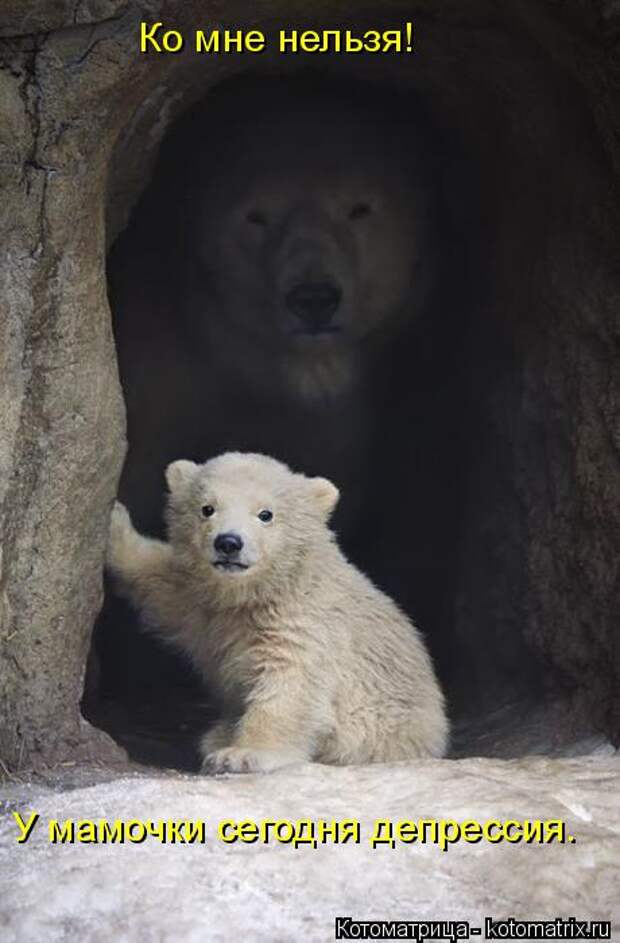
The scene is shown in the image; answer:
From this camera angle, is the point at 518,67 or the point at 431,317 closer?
the point at 518,67

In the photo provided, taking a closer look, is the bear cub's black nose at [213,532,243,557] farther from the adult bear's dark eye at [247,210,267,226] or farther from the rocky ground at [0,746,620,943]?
the adult bear's dark eye at [247,210,267,226]

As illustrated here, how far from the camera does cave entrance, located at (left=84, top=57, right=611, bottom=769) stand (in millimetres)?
4234

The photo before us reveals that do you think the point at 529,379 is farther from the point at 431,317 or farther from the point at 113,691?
the point at 113,691

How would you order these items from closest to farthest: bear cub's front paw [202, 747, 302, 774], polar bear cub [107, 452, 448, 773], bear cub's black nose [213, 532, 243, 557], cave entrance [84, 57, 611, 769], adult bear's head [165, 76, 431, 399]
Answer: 1. bear cub's front paw [202, 747, 302, 774]
2. bear cub's black nose [213, 532, 243, 557]
3. polar bear cub [107, 452, 448, 773]
4. cave entrance [84, 57, 611, 769]
5. adult bear's head [165, 76, 431, 399]

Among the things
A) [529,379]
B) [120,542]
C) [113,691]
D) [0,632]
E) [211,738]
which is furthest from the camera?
[113,691]

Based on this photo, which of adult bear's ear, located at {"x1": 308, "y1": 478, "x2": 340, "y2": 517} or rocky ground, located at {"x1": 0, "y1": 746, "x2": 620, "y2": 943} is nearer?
rocky ground, located at {"x1": 0, "y1": 746, "x2": 620, "y2": 943}

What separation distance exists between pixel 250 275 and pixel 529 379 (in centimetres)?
114

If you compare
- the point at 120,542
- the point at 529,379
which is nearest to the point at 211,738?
the point at 120,542

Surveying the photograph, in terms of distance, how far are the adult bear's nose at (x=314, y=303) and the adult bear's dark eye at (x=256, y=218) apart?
0.40 meters

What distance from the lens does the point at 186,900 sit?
221 cm

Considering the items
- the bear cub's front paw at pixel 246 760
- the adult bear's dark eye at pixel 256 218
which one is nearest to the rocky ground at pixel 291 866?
the bear cub's front paw at pixel 246 760

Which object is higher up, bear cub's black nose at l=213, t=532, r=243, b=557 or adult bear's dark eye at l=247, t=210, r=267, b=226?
adult bear's dark eye at l=247, t=210, r=267, b=226

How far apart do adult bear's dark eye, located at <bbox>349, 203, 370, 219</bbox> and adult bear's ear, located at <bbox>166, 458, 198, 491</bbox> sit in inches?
60.9

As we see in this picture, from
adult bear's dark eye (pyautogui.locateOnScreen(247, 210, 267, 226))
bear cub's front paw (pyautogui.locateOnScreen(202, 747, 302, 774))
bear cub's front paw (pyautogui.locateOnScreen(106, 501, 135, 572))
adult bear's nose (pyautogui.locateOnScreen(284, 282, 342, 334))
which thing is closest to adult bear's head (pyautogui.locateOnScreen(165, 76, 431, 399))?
adult bear's dark eye (pyautogui.locateOnScreen(247, 210, 267, 226))
